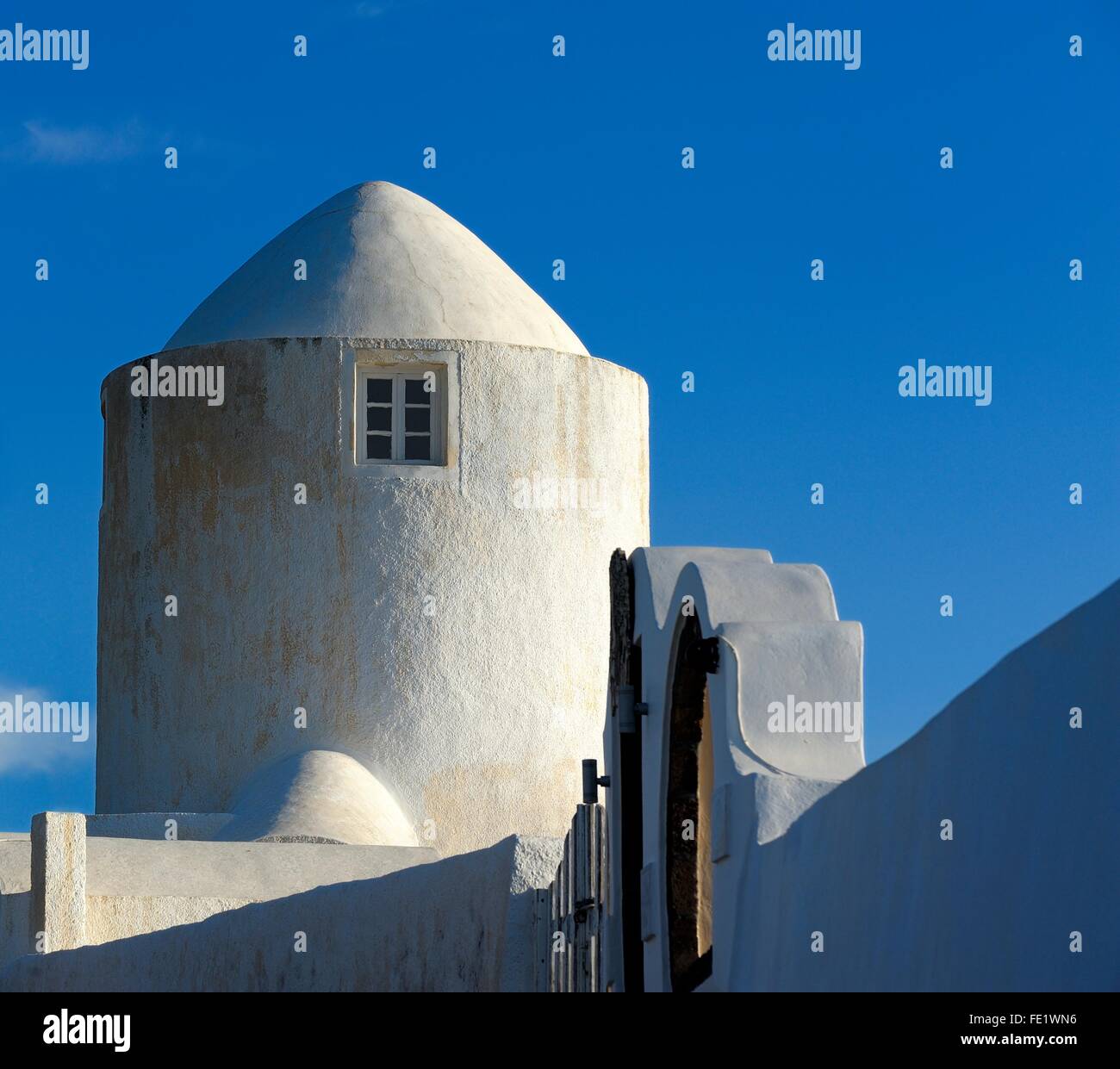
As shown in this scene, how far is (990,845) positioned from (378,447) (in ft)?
33.8

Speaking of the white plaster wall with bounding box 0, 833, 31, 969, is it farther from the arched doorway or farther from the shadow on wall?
the shadow on wall

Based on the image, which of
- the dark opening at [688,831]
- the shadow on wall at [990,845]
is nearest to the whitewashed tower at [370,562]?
the dark opening at [688,831]

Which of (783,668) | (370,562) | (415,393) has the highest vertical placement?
(415,393)

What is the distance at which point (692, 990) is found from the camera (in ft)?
26.6

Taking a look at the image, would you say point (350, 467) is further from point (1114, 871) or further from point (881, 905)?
point (1114, 871)

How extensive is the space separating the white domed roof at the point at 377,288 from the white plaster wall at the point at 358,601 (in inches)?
11.8

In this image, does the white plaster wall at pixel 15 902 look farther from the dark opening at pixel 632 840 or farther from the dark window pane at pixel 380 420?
the dark opening at pixel 632 840

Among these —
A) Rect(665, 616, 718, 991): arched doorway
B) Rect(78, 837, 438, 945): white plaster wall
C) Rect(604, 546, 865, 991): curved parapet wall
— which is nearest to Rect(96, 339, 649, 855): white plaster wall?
Rect(78, 837, 438, 945): white plaster wall

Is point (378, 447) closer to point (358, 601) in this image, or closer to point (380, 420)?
point (380, 420)

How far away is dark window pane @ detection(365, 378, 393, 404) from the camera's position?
1469 centimetres

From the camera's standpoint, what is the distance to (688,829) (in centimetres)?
848

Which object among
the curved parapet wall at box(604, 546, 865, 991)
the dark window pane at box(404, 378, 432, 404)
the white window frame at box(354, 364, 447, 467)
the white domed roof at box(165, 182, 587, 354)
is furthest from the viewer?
the white domed roof at box(165, 182, 587, 354)

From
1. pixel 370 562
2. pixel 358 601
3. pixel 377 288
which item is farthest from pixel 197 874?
pixel 377 288

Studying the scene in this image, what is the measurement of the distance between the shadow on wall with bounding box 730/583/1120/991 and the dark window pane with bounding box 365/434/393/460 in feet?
28.2
